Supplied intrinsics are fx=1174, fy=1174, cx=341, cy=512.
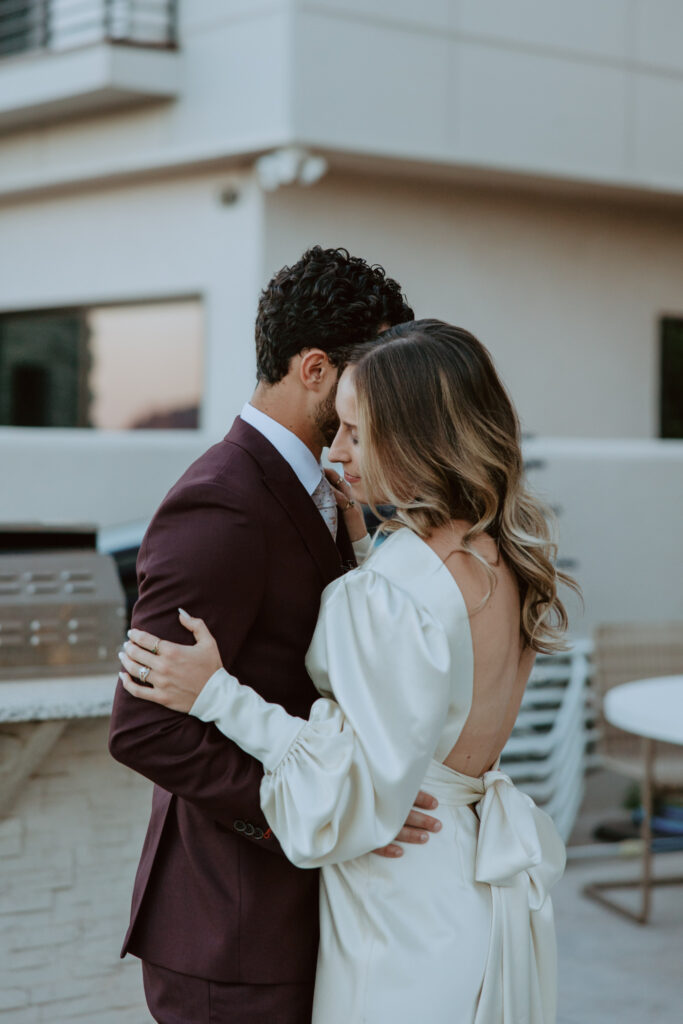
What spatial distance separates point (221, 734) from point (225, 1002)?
0.45 metres

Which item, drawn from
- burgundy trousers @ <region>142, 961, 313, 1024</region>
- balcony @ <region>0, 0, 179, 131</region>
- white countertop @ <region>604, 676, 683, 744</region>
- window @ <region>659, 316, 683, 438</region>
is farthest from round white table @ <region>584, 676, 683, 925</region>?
balcony @ <region>0, 0, 179, 131</region>

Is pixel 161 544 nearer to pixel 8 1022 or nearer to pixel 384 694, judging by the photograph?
pixel 384 694

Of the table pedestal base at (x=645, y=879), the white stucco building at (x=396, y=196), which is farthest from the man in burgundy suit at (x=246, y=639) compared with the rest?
the white stucco building at (x=396, y=196)

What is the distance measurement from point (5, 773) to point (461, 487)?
1.40 m

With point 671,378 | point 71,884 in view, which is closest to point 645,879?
point 71,884

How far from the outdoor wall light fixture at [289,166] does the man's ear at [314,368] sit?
556 centimetres

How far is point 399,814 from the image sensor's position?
1726 mm

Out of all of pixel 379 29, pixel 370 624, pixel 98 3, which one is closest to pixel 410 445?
pixel 370 624

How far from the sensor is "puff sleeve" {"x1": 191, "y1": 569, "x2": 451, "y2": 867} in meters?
1.69

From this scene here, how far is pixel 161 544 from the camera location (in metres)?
1.74

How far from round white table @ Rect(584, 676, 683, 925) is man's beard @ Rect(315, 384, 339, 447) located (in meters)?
2.25

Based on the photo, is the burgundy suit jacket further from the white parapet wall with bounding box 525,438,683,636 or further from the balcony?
the balcony

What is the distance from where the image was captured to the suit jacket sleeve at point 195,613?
5.67 feet

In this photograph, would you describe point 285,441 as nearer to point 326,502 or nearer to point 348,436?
point 348,436
